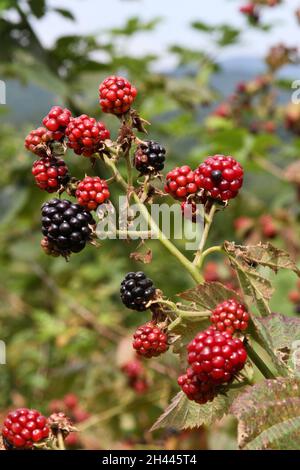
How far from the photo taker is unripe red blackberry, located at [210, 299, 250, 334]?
1060mm

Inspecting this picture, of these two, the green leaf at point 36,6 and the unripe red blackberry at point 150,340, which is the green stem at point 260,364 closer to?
the unripe red blackberry at point 150,340

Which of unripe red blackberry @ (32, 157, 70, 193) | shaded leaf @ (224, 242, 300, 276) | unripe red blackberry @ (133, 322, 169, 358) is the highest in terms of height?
unripe red blackberry @ (32, 157, 70, 193)

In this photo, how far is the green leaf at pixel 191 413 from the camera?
3.82 feet

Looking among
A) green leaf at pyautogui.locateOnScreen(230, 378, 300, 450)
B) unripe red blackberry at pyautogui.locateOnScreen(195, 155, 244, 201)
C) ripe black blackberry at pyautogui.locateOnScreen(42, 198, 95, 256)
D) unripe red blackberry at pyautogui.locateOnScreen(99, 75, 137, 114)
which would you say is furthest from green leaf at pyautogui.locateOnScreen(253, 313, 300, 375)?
unripe red blackberry at pyautogui.locateOnScreen(99, 75, 137, 114)

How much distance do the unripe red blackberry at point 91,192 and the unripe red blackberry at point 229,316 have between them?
274 mm

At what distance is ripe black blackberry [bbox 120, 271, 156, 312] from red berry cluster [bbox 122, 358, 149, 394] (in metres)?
1.83

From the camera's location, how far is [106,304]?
412 centimetres

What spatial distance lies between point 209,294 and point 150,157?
28cm

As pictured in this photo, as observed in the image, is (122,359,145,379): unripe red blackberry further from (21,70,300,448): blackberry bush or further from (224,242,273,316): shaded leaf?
(224,242,273,316): shaded leaf

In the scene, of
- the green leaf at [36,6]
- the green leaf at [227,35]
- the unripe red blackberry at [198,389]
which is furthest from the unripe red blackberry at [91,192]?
the green leaf at [227,35]

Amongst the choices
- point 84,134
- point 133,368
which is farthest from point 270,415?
point 133,368

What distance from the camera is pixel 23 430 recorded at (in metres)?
1.12

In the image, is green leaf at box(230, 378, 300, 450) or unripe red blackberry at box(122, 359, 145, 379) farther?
unripe red blackberry at box(122, 359, 145, 379)
